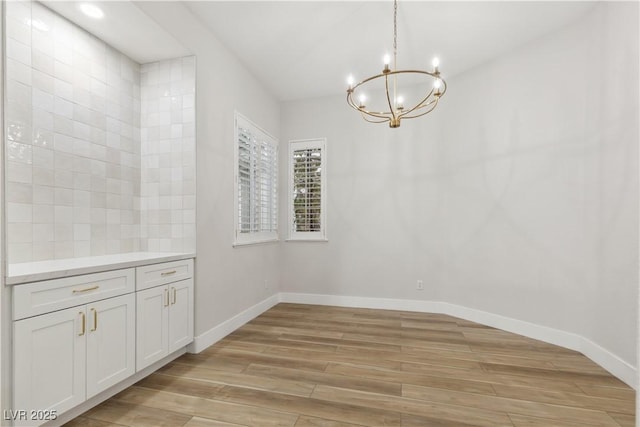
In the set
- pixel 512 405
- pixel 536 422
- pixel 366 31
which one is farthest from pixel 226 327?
pixel 366 31

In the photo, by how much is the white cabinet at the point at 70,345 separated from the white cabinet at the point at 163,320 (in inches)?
3.3

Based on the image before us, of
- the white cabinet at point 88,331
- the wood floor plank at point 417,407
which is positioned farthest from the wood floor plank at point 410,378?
the white cabinet at point 88,331

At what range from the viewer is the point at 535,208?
3.31 m

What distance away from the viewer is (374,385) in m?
2.32

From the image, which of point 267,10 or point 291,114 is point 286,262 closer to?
point 291,114

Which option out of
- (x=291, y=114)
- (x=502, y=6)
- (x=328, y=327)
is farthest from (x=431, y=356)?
(x=291, y=114)

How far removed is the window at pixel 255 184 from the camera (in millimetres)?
3699

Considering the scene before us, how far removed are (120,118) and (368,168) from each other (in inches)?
120

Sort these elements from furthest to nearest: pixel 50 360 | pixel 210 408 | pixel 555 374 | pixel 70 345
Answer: pixel 555 374 < pixel 210 408 < pixel 70 345 < pixel 50 360

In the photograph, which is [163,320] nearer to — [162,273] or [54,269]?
[162,273]

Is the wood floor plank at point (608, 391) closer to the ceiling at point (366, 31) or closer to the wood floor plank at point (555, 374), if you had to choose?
the wood floor plank at point (555, 374)

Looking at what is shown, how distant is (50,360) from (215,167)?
201 cm

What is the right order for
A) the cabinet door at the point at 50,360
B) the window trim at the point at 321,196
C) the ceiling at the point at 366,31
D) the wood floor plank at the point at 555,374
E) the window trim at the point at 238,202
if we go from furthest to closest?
the window trim at the point at 321,196 < the window trim at the point at 238,202 < the ceiling at the point at 366,31 < the wood floor plank at the point at 555,374 < the cabinet door at the point at 50,360

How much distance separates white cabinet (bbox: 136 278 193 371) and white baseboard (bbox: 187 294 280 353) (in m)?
0.12
